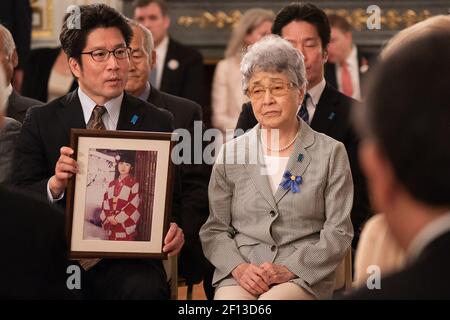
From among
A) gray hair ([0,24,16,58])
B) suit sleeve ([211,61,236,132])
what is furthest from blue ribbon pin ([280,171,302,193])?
suit sleeve ([211,61,236,132])

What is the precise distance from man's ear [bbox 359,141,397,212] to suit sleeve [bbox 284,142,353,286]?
2.04 meters

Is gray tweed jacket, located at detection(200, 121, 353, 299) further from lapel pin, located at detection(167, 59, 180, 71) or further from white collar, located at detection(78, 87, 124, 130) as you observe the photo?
lapel pin, located at detection(167, 59, 180, 71)

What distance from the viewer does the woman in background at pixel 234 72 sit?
6.32m

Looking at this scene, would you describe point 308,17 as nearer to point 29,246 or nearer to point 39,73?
point 29,246

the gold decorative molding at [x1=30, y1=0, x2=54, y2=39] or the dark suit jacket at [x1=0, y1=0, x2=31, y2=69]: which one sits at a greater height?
the gold decorative molding at [x1=30, y1=0, x2=54, y2=39]

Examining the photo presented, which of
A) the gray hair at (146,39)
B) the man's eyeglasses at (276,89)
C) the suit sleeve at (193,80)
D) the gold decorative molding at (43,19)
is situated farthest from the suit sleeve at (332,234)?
the gold decorative molding at (43,19)

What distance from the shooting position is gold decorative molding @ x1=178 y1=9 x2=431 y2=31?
7555mm

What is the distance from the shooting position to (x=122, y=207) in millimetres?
3518

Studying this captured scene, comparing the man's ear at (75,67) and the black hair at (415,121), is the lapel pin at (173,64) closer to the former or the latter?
the man's ear at (75,67)

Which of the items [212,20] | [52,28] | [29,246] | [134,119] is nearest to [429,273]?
[29,246]

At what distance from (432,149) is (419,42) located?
0.23m

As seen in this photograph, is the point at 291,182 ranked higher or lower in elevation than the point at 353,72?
lower

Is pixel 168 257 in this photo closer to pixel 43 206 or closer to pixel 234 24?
pixel 43 206

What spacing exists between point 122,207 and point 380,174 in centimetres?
211
